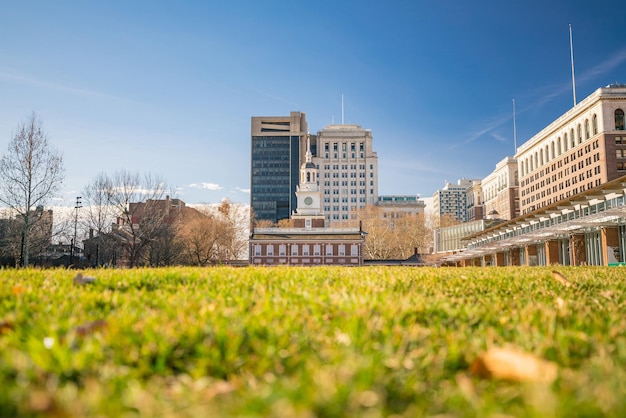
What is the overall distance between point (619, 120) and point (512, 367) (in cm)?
10757

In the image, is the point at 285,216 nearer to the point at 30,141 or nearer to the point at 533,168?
the point at 533,168

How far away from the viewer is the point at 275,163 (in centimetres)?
17938

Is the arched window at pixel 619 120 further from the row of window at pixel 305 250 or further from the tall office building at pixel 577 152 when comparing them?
the row of window at pixel 305 250

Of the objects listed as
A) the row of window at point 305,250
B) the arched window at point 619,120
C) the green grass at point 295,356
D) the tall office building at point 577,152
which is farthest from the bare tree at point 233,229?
the green grass at point 295,356

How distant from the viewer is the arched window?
92.8 metres

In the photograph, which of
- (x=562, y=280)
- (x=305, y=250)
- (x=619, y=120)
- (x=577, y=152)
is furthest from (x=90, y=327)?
(x=577, y=152)

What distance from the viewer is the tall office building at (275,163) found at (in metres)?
177

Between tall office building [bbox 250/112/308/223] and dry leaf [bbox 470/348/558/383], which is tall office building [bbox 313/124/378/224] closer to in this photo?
tall office building [bbox 250/112/308/223]

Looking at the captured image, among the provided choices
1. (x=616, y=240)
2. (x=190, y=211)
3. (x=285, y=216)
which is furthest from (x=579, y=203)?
(x=285, y=216)

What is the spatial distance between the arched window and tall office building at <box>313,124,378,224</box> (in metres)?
98.2

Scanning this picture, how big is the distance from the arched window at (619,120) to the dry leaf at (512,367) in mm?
106491

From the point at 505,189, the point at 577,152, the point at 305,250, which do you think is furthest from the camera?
the point at 505,189

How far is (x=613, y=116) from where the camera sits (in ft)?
304

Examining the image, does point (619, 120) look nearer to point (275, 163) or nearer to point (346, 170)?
point (346, 170)
